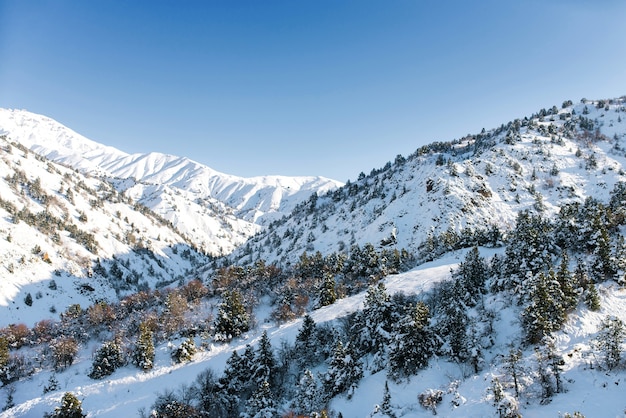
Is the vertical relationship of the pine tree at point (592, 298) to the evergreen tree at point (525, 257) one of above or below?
below

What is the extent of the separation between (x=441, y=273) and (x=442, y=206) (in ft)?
115

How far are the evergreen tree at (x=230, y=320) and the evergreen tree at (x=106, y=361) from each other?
14.0m

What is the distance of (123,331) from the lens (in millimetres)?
57531

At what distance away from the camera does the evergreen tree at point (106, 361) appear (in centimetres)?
4659

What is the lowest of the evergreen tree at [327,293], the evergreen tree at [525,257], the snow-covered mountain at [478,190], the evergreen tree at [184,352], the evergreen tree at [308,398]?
the evergreen tree at [308,398]

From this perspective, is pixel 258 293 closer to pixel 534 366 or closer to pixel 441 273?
pixel 441 273

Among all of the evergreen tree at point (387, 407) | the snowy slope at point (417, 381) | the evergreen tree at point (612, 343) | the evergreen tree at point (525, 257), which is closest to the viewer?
the snowy slope at point (417, 381)

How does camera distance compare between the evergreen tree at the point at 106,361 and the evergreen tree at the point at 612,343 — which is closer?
the evergreen tree at the point at 612,343

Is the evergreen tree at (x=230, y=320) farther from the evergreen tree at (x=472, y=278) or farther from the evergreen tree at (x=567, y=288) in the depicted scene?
the evergreen tree at (x=567, y=288)

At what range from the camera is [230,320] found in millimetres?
55094

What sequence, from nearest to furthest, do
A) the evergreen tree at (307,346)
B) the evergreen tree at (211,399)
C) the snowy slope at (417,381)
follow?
the snowy slope at (417,381) → the evergreen tree at (211,399) → the evergreen tree at (307,346)

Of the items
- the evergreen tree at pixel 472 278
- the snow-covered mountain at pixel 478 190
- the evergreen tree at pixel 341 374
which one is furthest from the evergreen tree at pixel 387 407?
the snow-covered mountain at pixel 478 190

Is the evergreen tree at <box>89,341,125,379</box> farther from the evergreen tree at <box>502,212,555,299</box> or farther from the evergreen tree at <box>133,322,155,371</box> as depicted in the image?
the evergreen tree at <box>502,212,555,299</box>

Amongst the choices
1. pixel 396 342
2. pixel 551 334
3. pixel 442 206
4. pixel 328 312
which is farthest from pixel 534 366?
pixel 442 206
